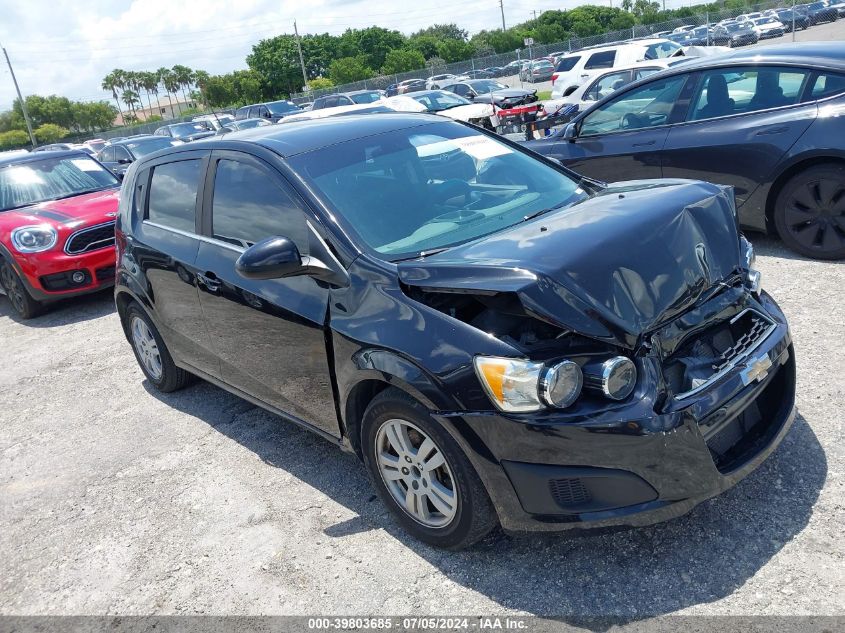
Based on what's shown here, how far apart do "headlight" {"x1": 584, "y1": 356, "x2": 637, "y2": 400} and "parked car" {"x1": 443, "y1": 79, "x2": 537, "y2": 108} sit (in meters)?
16.5

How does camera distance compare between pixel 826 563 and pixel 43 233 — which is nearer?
pixel 826 563

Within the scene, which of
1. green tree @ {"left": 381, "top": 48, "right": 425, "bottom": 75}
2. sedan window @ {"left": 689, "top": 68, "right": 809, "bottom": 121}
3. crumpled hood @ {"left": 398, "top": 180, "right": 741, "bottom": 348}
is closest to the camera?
crumpled hood @ {"left": 398, "top": 180, "right": 741, "bottom": 348}

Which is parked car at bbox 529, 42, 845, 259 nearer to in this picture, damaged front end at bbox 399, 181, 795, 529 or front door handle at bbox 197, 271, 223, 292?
damaged front end at bbox 399, 181, 795, 529

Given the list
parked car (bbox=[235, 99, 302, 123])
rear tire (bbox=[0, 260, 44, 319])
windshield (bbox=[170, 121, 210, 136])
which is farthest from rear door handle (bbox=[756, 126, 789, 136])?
parked car (bbox=[235, 99, 302, 123])

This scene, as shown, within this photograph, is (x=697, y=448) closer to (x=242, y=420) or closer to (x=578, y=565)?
(x=578, y=565)

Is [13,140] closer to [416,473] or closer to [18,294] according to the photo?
[18,294]

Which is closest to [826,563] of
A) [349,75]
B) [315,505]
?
[315,505]

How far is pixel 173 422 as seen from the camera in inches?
197

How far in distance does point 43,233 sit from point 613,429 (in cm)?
729

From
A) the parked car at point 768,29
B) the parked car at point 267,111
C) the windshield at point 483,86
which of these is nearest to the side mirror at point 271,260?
the windshield at point 483,86

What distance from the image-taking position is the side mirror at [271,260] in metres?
3.20

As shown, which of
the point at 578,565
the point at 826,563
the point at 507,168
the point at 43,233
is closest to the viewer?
the point at 826,563

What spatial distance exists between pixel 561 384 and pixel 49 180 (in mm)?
8344

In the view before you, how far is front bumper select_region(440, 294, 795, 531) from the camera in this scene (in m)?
2.54
